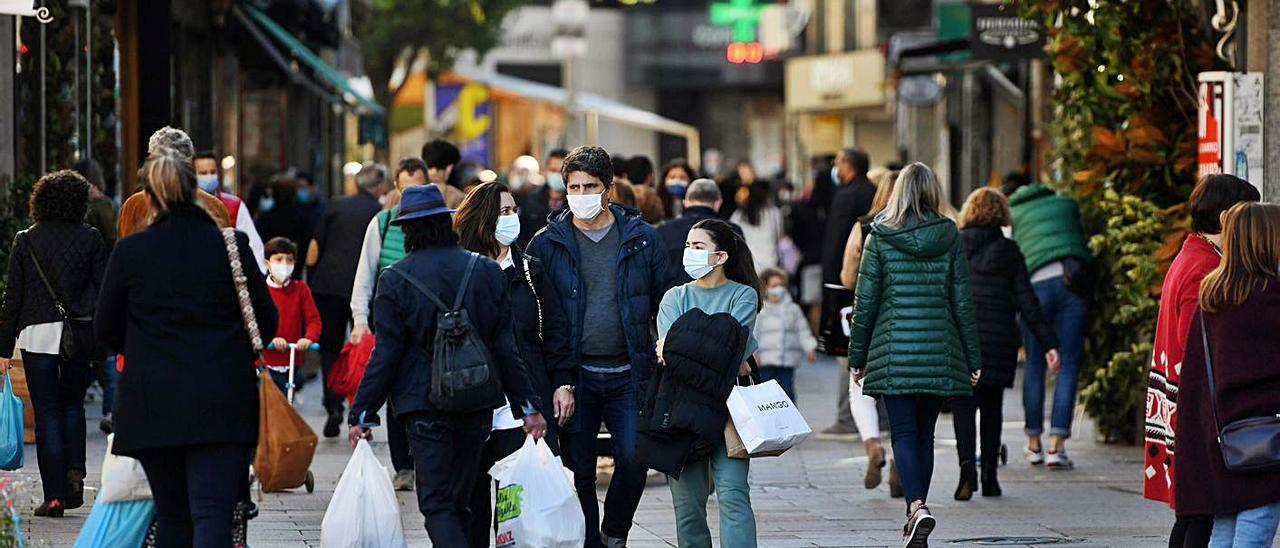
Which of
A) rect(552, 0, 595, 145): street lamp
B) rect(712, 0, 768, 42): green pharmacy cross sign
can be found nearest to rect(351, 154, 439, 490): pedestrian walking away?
rect(712, 0, 768, 42): green pharmacy cross sign

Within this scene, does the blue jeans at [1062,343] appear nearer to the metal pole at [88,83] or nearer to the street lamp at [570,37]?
the metal pole at [88,83]

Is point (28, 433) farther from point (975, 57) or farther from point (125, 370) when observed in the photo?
point (975, 57)

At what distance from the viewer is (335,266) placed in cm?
1434

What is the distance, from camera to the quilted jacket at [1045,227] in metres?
13.7

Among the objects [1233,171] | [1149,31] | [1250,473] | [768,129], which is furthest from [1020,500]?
[768,129]

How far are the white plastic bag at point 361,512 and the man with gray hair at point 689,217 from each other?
4.46m

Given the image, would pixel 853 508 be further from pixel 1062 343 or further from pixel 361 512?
pixel 361 512

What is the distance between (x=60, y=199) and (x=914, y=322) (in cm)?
386

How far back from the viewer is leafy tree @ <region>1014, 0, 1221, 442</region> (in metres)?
13.4

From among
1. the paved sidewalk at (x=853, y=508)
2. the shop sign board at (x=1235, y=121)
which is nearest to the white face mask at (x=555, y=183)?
the paved sidewalk at (x=853, y=508)

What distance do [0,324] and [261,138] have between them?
682 inches

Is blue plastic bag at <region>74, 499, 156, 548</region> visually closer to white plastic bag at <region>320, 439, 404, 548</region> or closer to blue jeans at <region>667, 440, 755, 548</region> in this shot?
white plastic bag at <region>320, 439, 404, 548</region>

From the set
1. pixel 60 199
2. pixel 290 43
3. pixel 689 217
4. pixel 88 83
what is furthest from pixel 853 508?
pixel 290 43

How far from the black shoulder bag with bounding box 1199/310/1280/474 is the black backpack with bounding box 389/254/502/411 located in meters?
2.49
